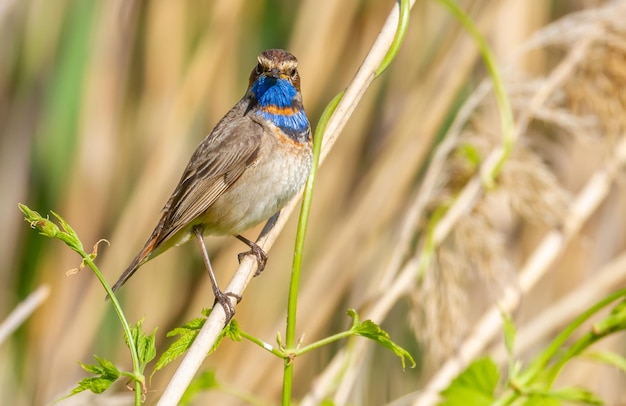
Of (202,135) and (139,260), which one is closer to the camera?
(139,260)

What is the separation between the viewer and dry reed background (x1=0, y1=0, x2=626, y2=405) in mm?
3375

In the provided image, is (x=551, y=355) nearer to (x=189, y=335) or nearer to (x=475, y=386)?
(x=475, y=386)

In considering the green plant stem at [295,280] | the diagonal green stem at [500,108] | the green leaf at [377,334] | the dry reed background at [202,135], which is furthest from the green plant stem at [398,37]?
the dry reed background at [202,135]

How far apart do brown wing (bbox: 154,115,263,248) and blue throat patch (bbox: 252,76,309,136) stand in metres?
0.07

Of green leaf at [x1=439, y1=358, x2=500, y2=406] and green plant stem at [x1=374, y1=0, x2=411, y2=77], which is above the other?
green plant stem at [x1=374, y1=0, x2=411, y2=77]

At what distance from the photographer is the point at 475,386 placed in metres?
2.01

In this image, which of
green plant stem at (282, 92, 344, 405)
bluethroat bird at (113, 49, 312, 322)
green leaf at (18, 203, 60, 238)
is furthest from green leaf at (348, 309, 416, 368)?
bluethroat bird at (113, 49, 312, 322)

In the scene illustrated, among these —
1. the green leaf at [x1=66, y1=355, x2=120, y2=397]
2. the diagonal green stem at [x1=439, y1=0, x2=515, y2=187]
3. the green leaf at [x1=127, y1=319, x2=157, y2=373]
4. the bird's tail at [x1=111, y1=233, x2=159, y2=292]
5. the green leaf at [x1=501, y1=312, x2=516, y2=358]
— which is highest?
the diagonal green stem at [x1=439, y1=0, x2=515, y2=187]

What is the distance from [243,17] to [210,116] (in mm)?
450

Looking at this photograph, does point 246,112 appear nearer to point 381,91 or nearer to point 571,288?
point 381,91

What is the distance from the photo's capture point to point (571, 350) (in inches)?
75.3

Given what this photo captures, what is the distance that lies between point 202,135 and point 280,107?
961 mm

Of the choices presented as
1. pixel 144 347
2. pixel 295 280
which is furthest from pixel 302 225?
pixel 144 347

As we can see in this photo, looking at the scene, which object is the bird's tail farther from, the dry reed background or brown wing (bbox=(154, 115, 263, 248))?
the dry reed background
